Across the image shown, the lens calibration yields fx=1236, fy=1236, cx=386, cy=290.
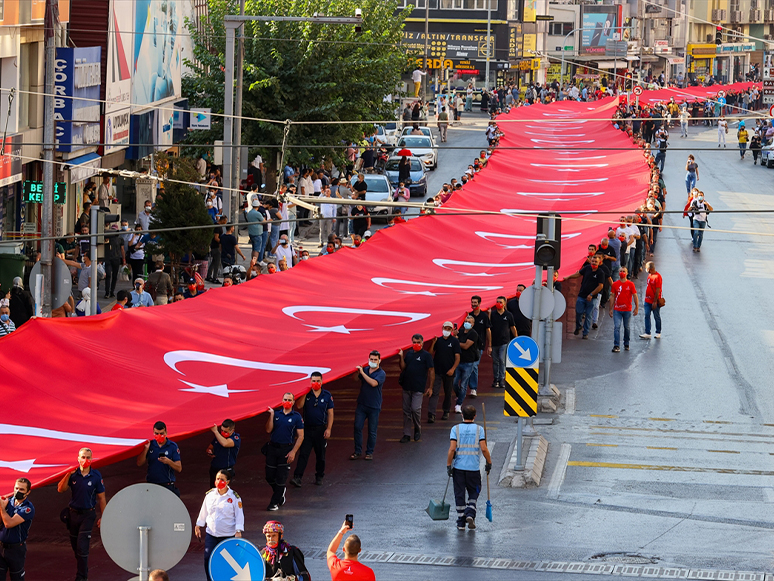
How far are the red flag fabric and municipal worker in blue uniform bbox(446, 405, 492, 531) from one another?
2.53 metres

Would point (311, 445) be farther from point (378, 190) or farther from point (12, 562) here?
point (378, 190)

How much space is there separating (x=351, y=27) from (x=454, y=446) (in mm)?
28631

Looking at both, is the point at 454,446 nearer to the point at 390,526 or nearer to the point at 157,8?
the point at 390,526

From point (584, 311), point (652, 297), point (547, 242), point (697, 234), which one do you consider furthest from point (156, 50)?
point (547, 242)

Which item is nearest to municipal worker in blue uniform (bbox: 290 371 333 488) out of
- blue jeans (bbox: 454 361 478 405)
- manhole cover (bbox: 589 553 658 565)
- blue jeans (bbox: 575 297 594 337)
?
blue jeans (bbox: 454 361 478 405)

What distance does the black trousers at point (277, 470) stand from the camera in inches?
602

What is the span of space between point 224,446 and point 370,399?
315 centimetres

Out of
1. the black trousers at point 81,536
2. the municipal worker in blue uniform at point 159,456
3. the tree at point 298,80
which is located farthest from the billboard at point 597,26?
the black trousers at point 81,536

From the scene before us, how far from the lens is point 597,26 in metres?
129

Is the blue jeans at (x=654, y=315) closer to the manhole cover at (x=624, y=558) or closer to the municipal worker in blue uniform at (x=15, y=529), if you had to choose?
the manhole cover at (x=624, y=558)

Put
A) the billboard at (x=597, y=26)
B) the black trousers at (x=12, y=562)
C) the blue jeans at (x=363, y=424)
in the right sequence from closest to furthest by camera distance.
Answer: the black trousers at (x=12, y=562), the blue jeans at (x=363, y=424), the billboard at (x=597, y=26)

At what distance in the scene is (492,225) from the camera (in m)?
29.9

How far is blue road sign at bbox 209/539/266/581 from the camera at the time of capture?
872 cm

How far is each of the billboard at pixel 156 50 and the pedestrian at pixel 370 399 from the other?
2196cm
